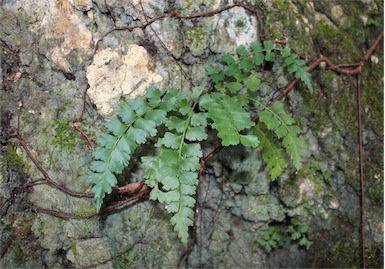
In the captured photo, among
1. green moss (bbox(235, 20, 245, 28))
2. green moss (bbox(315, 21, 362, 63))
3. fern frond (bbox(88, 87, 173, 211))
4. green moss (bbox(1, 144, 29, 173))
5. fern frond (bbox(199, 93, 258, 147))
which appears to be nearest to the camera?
fern frond (bbox(88, 87, 173, 211))

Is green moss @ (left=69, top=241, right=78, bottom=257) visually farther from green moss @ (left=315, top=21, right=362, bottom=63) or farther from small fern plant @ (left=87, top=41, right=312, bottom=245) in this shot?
green moss @ (left=315, top=21, right=362, bottom=63)

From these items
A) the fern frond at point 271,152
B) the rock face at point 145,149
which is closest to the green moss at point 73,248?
the rock face at point 145,149

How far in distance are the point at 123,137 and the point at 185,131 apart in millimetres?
389

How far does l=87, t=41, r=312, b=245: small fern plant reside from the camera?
226 cm

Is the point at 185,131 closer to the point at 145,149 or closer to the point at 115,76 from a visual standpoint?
the point at 145,149

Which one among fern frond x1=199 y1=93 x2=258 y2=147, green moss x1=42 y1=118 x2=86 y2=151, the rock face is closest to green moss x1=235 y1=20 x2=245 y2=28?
the rock face

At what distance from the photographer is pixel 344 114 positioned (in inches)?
130

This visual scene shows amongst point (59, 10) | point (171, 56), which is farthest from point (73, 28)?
point (171, 56)

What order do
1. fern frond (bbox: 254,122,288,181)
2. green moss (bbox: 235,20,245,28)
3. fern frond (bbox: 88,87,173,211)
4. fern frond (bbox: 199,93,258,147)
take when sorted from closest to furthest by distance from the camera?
fern frond (bbox: 88,87,173,211), fern frond (bbox: 199,93,258,147), fern frond (bbox: 254,122,288,181), green moss (bbox: 235,20,245,28)

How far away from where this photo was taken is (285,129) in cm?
268

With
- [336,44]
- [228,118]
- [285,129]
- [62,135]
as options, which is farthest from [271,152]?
[62,135]

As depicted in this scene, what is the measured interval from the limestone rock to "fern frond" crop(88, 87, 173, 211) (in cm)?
17

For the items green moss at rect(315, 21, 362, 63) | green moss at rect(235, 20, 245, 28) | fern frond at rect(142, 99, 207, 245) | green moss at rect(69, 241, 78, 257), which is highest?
green moss at rect(315, 21, 362, 63)

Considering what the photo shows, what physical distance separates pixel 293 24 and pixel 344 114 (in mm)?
871
